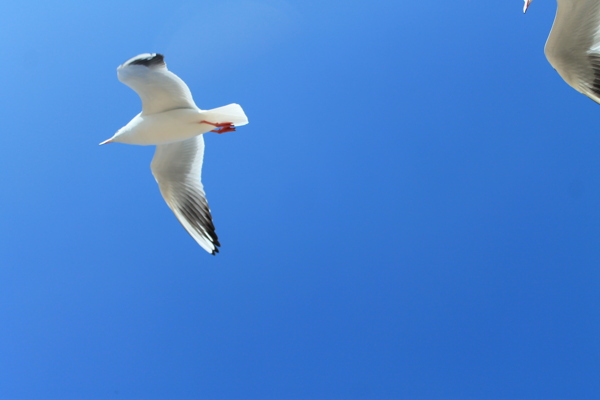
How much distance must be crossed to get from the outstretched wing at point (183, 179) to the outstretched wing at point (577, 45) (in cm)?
356

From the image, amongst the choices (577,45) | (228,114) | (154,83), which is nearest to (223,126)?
(228,114)

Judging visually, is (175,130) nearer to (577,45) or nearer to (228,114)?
(228,114)

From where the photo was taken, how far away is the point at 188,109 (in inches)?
171

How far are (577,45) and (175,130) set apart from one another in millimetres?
3656

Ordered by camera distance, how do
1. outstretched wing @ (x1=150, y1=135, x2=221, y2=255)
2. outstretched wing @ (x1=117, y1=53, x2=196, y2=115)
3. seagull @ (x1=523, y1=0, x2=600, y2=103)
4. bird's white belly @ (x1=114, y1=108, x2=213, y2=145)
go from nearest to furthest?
1. outstretched wing @ (x1=117, y1=53, x2=196, y2=115)
2. seagull @ (x1=523, y1=0, x2=600, y2=103)
3. bird's white belly @ (x1=114, y1=108, x2=213, y2=145)
4. outstretched wing @ (x1=150, y1=135, x2=221, y2=255)

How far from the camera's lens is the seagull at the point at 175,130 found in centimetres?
402

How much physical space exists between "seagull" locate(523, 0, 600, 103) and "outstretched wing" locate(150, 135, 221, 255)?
11.3ft

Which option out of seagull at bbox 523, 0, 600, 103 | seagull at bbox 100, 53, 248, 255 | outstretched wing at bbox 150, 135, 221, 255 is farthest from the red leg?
seagull at bbox 523, 0, 600, 103

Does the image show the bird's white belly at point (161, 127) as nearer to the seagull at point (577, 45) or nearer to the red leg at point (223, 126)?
the red leg at point (223, 126)

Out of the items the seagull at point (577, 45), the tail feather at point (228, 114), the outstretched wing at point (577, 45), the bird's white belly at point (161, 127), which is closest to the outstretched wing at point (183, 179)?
the bird's white belly at point (161, 127)

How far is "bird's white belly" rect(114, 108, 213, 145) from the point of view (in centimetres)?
431

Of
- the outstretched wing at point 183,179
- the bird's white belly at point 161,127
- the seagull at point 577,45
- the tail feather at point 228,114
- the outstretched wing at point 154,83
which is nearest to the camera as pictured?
the outstretched wing at point 154,83

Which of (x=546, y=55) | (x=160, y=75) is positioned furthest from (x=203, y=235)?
(x=546, y=55)

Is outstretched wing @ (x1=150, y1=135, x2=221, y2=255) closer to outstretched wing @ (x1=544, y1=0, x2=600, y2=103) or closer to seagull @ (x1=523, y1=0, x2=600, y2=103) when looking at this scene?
seagull @ (x1=523, y1=0, x2=600, y2=103)
